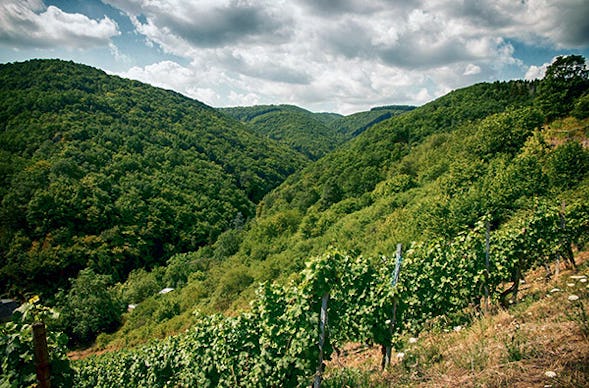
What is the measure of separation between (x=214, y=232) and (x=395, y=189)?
47.9 meters

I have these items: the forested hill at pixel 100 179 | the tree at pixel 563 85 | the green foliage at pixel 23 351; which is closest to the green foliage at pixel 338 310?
the green foliage at pixel 23 351

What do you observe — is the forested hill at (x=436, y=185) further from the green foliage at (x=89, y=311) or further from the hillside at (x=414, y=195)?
the green foliage at (x=89, y=311)

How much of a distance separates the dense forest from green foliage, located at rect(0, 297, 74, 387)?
116 inches

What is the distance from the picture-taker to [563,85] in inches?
1203

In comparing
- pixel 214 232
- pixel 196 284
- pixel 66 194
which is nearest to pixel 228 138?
pixel 214 232

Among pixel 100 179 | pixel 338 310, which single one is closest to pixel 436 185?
pixel 338 310

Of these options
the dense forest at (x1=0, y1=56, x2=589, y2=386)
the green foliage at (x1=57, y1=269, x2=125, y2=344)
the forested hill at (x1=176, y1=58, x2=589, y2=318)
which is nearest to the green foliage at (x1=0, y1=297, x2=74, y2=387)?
→ the dense forest at (x1=0, y1=56, x2=589, y2=386)

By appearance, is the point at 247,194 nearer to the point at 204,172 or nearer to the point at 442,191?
the point at 204,172

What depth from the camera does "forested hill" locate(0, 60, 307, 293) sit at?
56688 millimetres

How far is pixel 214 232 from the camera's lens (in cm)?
7581

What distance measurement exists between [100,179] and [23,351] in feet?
256

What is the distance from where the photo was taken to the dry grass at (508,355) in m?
3.71

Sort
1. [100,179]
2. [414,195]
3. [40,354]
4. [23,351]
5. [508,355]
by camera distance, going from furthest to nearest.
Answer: [100,179], [414,195], [23,351], [508,355], [40,354]

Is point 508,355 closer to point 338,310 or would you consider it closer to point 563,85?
point 338,310
